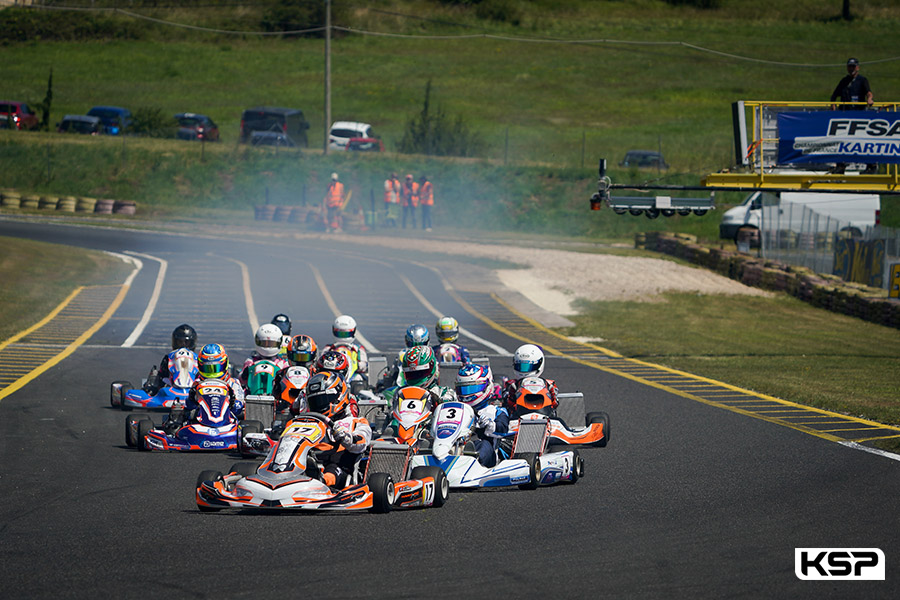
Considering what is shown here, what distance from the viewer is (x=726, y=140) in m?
64.8

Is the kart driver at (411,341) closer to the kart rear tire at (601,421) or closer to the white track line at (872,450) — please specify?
the kart rear tire at (601,421)

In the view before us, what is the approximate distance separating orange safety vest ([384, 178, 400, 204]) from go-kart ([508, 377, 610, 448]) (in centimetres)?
3170

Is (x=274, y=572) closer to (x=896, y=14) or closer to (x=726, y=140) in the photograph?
(x=726, y=140)

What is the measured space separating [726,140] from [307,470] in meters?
58.0

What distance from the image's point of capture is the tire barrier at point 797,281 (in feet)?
91.5

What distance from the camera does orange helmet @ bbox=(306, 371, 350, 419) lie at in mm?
11281

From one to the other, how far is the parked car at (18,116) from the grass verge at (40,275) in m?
22.9

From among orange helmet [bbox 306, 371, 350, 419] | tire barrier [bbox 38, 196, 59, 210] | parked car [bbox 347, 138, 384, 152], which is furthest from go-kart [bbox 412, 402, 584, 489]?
parked car [bbox 347, 138, 384, 152]

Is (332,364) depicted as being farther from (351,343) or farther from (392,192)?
(392,192)

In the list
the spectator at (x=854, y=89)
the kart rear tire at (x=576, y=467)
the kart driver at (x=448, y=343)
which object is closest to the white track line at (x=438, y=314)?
the kart driver at (x=448, y=343)

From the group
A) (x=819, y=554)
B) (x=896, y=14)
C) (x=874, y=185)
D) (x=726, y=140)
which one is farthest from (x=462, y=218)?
(x=896, y=14)

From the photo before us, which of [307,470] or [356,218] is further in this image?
[356,218]

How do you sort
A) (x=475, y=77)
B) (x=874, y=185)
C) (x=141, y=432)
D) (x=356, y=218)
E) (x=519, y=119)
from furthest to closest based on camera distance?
1. (x=475, y=77)
2. (x=519, y=119)
3. (x=356, y=218)
4. (x=874, y=185)
5. (x=141, y=432)

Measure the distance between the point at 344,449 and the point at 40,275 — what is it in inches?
925
